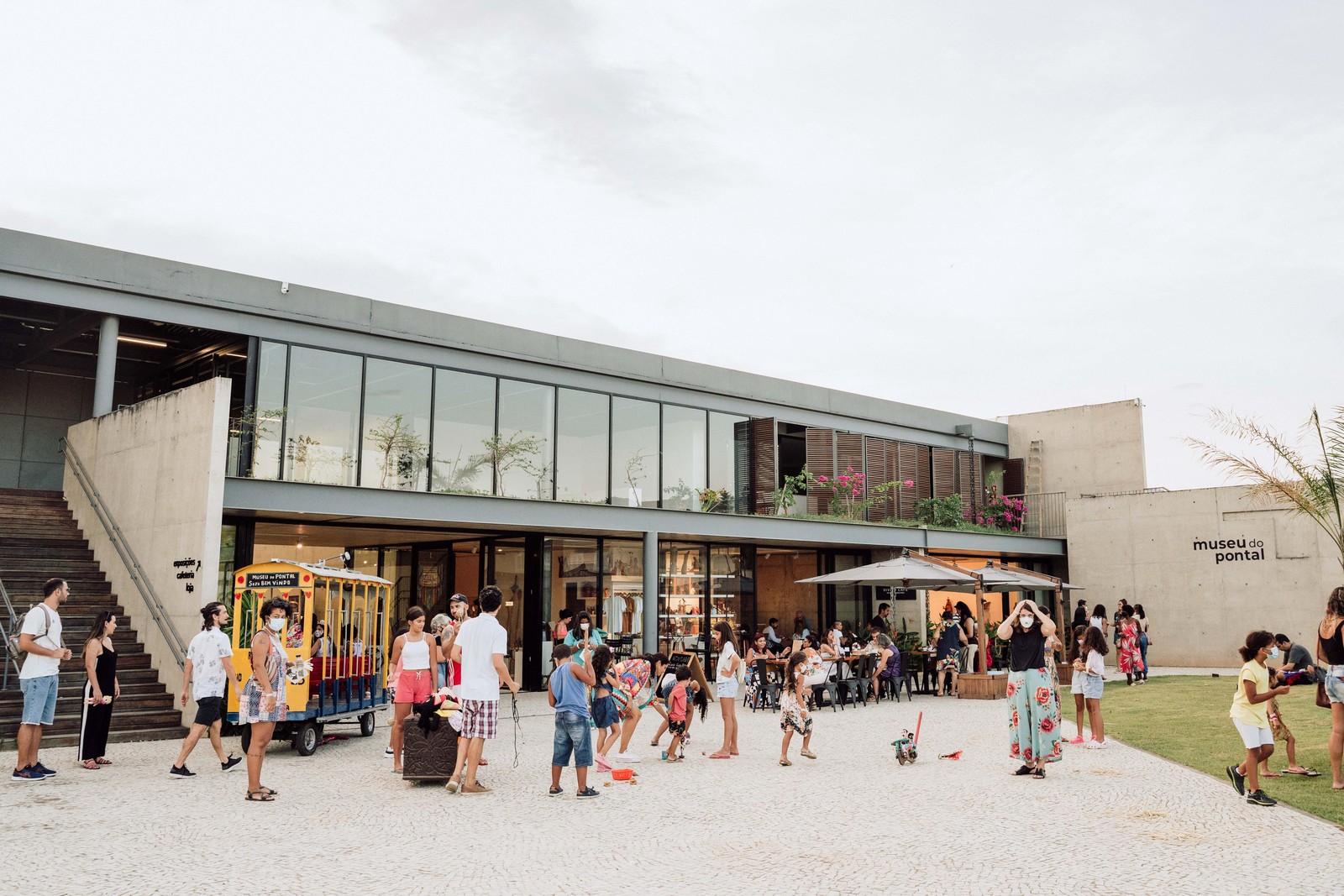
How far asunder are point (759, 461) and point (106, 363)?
12.8 m

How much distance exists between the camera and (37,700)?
336 inches

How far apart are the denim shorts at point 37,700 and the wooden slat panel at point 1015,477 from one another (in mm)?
25843

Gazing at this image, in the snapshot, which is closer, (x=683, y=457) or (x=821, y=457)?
(x=683, y=457)

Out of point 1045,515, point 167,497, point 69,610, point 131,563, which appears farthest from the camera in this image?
point 1045,515

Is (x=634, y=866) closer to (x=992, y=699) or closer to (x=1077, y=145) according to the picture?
(x=992, y=699)

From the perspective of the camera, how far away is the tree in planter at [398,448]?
609 inches

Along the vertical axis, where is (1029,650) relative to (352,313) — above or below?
below

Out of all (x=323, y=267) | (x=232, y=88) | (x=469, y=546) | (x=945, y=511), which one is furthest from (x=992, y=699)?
(x=323, y=267)

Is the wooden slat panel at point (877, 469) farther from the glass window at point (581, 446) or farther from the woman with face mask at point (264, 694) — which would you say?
the woman with face mask at point (264, 694)

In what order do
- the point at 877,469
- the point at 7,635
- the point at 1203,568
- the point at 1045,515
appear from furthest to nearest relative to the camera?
the point at 1045,515, the point at 877,469, the point at 1203,568, the point at 7,635

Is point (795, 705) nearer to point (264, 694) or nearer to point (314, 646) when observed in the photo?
point (264, 694)

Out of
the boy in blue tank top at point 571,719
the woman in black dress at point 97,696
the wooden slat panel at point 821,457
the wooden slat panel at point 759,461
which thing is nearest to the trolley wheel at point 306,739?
the woman in black dress at point 97,696

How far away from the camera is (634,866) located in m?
5.72

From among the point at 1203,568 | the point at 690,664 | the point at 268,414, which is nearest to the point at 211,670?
the point at 690,664
